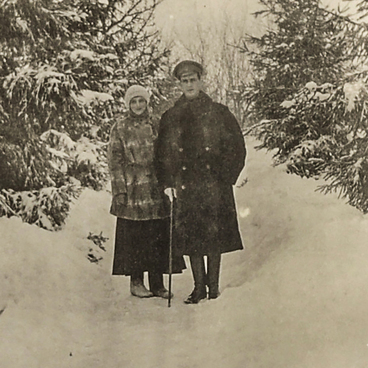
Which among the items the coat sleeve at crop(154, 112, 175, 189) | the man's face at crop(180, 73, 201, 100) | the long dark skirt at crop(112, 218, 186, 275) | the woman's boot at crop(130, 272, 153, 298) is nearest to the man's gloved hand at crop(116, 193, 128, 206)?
the long dark skirt at crop(112, 218, 186, 275)

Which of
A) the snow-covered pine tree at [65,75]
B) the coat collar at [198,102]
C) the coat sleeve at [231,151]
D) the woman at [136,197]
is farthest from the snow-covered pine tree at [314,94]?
the woman at [136,197]

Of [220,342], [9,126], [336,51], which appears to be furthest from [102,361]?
[336,51]

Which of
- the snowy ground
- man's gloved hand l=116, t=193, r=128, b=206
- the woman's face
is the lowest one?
the snowy ground

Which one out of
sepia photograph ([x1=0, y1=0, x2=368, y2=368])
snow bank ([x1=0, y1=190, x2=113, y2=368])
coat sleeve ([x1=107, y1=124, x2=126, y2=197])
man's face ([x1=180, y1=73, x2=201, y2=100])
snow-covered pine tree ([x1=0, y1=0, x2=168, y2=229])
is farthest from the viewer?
coat sleeve ([x1=107, y1=124, x2=126, y2=197])

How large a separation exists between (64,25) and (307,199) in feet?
10.1

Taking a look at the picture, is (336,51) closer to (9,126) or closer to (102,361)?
(9,126)

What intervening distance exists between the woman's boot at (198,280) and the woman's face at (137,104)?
1535mm

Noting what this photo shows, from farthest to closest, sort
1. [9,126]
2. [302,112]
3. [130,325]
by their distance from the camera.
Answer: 1. [302,112]
2. [9,126]
3. [130,325]

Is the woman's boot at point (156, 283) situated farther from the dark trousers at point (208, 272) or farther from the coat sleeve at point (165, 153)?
the coat sleeve at point (165, 153)

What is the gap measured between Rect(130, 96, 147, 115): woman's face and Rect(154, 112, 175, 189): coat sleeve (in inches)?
9.7

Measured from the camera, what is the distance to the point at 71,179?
201 inches

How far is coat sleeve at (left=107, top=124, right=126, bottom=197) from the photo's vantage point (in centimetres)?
476

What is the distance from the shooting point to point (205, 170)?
4590mm

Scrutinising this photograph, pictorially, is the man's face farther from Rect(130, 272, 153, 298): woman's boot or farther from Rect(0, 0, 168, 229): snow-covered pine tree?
Rect(130, 272, 153, 298): woman's boot
